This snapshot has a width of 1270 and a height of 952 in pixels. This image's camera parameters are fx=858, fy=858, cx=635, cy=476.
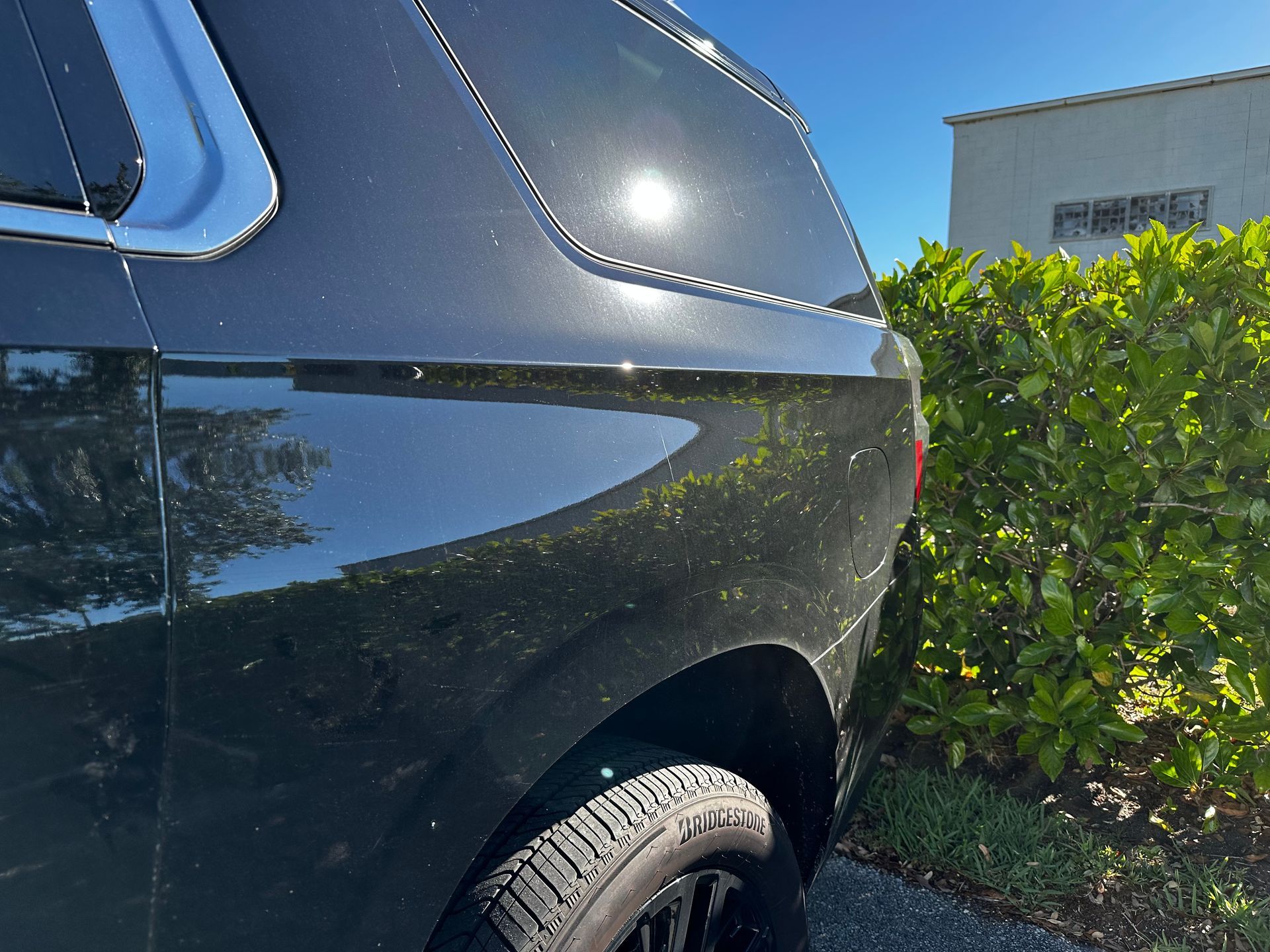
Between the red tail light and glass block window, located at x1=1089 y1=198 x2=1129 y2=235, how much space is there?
21.3 meters

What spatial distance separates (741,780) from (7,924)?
40.0 inches

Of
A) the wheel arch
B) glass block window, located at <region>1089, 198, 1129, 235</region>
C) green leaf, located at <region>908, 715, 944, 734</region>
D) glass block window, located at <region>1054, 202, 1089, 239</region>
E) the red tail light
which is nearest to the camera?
the wheel arch

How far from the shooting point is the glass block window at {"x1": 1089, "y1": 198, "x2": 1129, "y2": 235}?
19.9 meters

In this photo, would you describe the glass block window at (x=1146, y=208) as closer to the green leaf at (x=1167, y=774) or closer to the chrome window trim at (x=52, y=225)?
the green leaf at (x=1167, y=774)

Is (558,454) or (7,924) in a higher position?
(558,454)

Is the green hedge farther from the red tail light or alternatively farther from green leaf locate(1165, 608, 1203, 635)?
the red tail light

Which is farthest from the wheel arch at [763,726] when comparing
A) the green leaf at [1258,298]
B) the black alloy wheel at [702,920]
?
the green leaf at [1258,298]

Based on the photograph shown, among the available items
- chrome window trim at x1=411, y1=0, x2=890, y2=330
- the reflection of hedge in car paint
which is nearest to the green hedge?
the reflection of hedge in car paint

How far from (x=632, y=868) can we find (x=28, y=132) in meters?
1.06

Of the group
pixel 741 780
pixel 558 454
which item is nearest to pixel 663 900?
pixel 741 780

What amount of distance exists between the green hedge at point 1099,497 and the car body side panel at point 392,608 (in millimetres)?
1468

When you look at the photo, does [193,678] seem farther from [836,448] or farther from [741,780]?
[836,448]

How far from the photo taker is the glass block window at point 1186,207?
1925cm

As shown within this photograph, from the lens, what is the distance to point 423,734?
917mm
